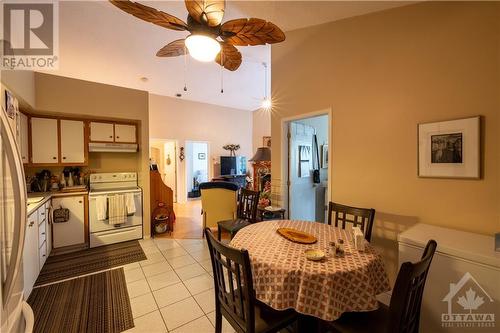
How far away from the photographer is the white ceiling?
2406mm

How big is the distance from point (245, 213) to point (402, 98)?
7.61 ft

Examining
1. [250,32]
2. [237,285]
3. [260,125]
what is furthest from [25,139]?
[260,125]

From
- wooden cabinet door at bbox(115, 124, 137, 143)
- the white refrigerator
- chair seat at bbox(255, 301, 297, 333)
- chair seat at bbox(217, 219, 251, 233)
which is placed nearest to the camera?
the white refrigerator

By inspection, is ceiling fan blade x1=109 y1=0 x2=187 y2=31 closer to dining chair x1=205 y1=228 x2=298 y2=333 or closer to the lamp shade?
dining chair x1=205 y1=228 x2=298 y2=333

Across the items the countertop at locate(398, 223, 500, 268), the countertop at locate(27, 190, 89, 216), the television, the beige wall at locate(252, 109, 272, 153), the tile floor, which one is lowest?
the tile floor

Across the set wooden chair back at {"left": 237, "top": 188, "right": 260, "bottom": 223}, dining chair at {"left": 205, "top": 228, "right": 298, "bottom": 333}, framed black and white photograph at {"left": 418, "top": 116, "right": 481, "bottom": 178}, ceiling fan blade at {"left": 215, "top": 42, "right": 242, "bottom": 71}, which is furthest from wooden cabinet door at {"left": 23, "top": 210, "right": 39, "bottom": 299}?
framed black and white photograph at {"left": 418, "top": 116, "right": 481, "bottom": 178}

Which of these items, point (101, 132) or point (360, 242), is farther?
point (101, 132)

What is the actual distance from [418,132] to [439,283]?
124 cm

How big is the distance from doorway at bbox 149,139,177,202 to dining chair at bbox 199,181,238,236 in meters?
3.60

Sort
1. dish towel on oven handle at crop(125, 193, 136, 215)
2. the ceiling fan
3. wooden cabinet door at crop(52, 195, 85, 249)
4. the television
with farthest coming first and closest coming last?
the television, dish towel on oven handle at crop(125, 193, 136, 215), wooden cabinet door at crop(52, 195, 85, 249), the ceiling fan

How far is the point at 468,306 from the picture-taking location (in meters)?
1.42

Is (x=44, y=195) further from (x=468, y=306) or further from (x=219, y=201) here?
(x=468, y=306)

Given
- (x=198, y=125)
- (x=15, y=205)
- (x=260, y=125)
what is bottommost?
(x=15, y=205)

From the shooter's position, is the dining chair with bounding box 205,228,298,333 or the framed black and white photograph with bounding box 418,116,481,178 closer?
the dining chair with bounding box 205,228,298,333
